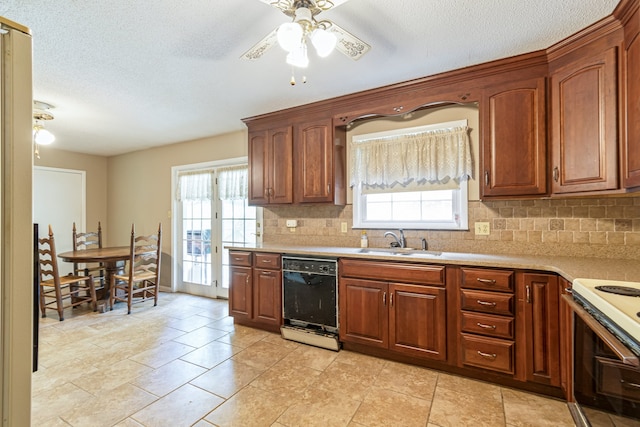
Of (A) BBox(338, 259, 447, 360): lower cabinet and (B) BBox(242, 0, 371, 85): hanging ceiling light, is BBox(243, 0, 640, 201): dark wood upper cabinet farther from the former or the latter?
(B) BBox(242, 0, 371, 85): hanging ceiling light

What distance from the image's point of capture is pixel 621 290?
1413mm

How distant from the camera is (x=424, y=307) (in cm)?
239

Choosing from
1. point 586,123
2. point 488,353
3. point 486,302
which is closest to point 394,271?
point 486,302

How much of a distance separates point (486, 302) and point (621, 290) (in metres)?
0.84

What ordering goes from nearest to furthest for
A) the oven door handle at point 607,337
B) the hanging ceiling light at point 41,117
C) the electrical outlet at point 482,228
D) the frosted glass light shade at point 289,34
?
the oven door handle at point 607,337, the frosted glass light shade at point 289,34, the electrical outlet at point 482,228, the hanging ceiling light at point 41,117

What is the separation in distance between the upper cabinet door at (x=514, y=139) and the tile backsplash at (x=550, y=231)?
0.92ft

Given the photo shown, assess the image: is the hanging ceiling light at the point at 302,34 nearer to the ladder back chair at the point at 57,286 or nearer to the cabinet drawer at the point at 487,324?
the cabinet drawer at the point at 487,324

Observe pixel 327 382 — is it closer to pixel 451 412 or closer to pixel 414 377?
pixel 414 377

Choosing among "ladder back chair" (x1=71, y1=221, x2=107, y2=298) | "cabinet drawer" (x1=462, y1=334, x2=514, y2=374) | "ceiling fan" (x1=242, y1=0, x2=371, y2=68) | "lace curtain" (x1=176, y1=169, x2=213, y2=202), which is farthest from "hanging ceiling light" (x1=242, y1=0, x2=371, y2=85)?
"ladder back chair" (x1=71, y1=221, x2=107, y2=298)

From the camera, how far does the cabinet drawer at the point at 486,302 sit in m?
2.12

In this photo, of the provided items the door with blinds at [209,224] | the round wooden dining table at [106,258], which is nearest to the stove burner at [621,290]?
the door with blinds at [209,224]

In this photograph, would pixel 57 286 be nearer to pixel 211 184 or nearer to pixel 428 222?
pixel 211 184

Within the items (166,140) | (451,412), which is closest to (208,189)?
(166,140)

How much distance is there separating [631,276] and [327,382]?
1.95m
